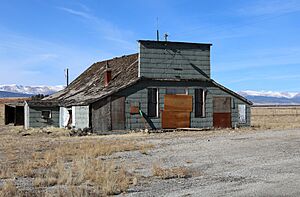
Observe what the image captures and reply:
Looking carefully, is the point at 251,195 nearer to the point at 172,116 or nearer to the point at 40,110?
the point at 172,116

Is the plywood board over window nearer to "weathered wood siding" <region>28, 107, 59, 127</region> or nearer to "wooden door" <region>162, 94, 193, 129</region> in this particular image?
"wooden door" <region>162, 94, 193, 129</region>

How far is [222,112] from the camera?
1406 inches

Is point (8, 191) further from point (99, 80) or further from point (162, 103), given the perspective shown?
point (99, 80)

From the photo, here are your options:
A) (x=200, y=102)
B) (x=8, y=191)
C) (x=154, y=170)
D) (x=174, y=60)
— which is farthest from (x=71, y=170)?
(x=200, y=102)

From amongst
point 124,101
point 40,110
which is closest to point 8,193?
point 124,101

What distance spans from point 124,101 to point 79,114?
3.76m

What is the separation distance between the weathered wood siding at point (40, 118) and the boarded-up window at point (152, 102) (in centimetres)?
982

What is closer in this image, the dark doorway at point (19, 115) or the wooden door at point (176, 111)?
the wooden door at point (176, 111)

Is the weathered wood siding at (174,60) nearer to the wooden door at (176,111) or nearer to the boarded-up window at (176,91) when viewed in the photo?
the boarded-up window at (176,91)

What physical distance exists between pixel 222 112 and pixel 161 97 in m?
5.16

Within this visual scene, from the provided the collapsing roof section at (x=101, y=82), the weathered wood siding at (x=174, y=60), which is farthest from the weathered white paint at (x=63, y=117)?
the weathered wood siding at (x=174, y=60)

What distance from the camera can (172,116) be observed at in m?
34.1

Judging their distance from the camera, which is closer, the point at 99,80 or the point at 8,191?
the point at 8,191

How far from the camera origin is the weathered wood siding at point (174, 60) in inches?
1313
